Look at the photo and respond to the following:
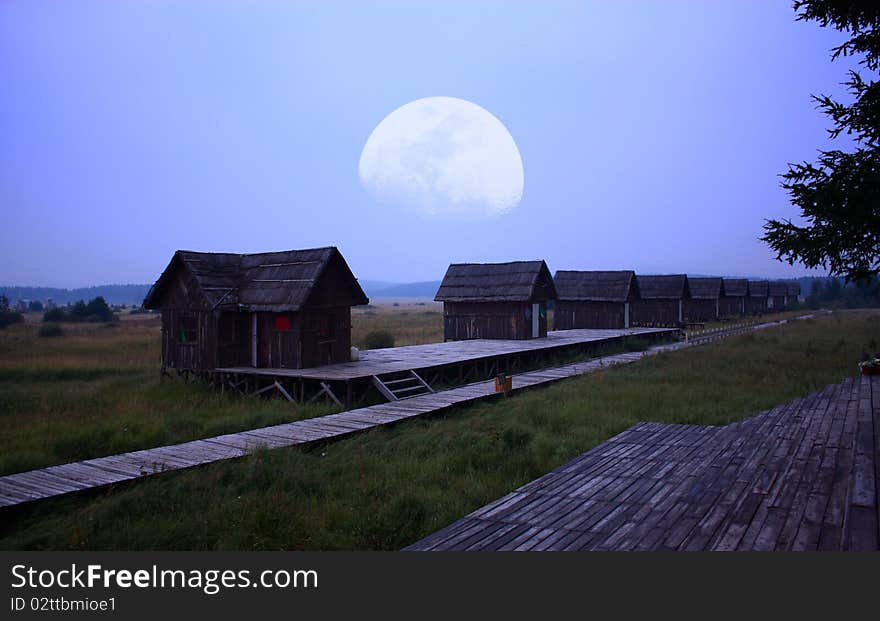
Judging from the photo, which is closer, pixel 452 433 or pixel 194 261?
pixel 452 433

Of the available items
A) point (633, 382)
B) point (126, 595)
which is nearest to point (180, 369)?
point (633, 382)

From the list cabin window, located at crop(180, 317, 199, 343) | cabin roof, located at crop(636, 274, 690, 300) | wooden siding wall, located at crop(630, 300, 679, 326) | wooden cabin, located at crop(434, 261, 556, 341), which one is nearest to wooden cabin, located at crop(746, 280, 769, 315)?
cabin roof, located at crop(636, 274, 690, 300)

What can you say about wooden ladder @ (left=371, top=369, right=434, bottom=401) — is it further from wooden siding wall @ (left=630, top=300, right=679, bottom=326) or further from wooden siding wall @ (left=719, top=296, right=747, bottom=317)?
wooden siding wall @ (left=719, top=296, right=747, bottom=317)

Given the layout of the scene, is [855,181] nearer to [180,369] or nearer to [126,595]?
[126,595]

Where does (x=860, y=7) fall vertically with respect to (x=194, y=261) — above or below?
above

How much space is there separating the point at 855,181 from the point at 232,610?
19020 mm

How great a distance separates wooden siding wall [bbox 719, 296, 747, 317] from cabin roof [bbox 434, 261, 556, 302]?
39771 millimetres

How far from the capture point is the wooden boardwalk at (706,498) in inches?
219

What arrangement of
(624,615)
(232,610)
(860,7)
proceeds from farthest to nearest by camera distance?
(860,7), (232,610), (624,615)

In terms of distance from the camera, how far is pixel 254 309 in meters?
19.3

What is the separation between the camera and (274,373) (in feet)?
60.7

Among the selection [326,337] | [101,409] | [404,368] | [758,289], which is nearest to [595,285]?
[404,368]

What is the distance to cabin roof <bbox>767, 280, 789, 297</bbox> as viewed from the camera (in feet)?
269

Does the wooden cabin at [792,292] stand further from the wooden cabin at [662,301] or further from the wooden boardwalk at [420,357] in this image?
the wooden boardwalk at [420,357]
